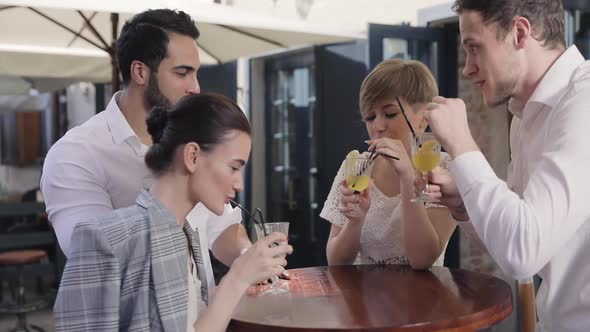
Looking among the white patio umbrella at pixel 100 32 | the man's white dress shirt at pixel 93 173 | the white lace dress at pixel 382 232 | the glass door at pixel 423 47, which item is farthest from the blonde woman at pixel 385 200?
the glass door at pixel 423 47

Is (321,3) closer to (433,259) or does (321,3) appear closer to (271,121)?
(271,121)

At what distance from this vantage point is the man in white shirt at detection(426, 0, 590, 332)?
5.33 ft

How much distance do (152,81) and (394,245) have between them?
1.10m

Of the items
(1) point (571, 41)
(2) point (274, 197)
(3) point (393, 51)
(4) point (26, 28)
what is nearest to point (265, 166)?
(2) point (274, 197)

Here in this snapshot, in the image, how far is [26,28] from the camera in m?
5.25

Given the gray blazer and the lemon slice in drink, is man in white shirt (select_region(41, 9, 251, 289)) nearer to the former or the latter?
the gray blazer

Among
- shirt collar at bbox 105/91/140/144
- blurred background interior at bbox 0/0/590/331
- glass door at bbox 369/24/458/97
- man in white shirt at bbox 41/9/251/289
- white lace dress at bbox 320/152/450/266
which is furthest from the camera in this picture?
glass door at bbox 369/24/458/97

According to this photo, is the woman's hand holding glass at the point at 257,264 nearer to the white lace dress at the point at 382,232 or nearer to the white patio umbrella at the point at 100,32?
the white lace dress at the point at 382,232

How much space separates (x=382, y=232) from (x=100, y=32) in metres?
3.30

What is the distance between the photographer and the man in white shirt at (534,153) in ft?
5.33

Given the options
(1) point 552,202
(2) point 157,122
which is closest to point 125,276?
(2) point 157,122

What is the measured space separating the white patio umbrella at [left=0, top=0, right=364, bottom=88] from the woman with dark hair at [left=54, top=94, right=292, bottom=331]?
2.67 meters

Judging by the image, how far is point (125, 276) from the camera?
67.3 inches

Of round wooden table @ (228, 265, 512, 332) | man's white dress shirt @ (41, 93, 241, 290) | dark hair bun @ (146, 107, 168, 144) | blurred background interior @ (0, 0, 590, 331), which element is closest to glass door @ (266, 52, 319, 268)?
blurred background interior @ (0, 0, 590, 331)
